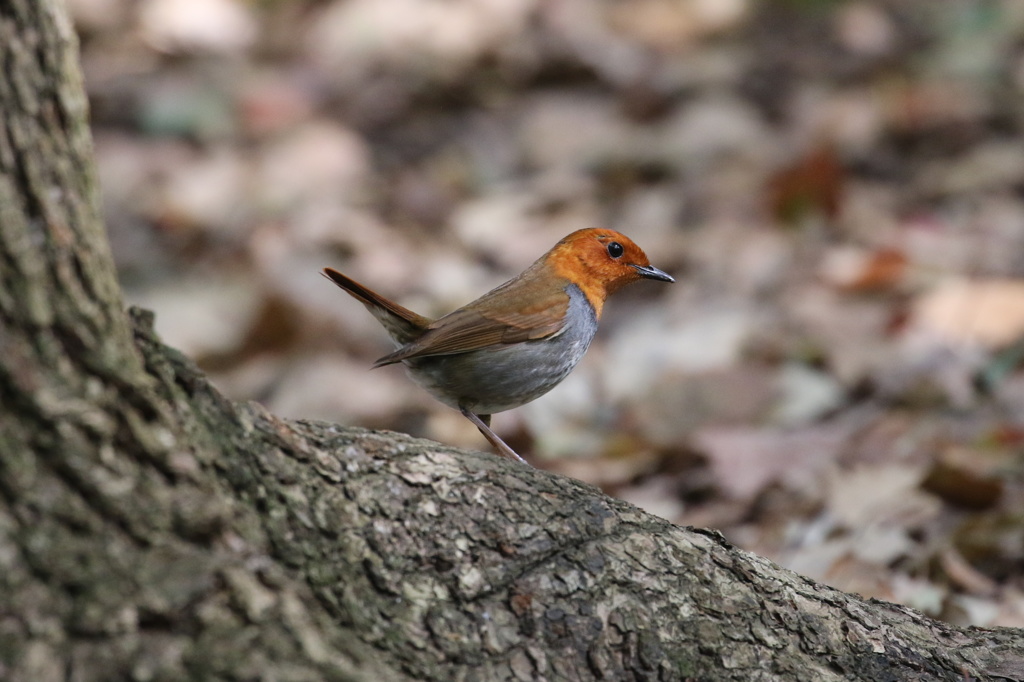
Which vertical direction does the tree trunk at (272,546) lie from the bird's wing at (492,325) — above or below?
below

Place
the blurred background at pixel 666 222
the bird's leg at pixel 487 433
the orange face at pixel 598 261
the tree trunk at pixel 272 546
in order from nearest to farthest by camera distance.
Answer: the tree trunk at pixel 272 546, the bird's leg at pixel 487 433, the orange face at pixel 598 261, the blurred background at pixel 666 222

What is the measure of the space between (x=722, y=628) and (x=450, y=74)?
772 cm

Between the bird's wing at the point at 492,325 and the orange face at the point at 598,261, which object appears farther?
the orange face at the point at 598,261

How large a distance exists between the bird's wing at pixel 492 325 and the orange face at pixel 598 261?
199 millimetres

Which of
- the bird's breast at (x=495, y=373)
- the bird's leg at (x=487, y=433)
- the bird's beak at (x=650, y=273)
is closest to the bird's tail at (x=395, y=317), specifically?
the bird's breast at (x=495, y=373)

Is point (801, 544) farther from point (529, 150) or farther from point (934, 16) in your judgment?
point (934, 16)

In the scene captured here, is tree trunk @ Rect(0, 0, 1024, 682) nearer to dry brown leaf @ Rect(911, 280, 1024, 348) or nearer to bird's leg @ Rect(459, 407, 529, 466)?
bird's leg @ Rect(459, 407, 529, 466)

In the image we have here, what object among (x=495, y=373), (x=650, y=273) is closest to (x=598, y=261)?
(x=650, y=273)

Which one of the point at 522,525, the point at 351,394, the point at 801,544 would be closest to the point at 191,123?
the point at 351,394

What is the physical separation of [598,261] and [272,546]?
9.07 ft

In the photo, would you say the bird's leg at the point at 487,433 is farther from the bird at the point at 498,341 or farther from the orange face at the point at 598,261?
the orange face at the point at 598,261

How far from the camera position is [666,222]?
7688 mm

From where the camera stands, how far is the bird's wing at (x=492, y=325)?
4.04 m

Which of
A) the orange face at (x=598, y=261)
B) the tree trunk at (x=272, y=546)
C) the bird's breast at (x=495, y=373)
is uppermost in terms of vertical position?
the orange face at (x=598, y=261)
